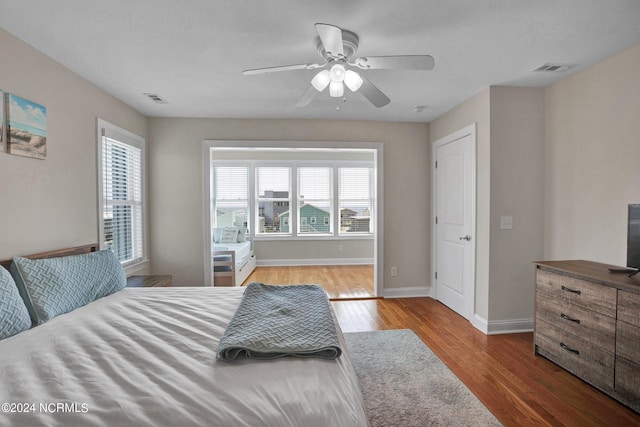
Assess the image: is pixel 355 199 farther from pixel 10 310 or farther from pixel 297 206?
pixel 10 310

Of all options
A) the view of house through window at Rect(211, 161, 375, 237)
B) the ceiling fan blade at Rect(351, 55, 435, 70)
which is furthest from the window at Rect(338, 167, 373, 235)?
the ceiling fan blade at Rect(351, 55, 435, 70)

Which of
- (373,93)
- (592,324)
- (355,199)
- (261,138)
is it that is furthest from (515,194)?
(355,199)

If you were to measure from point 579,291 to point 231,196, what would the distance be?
5726 millimetres

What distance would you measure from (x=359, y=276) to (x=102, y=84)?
4.50 metres

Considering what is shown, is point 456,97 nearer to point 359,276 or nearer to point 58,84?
point 359,276

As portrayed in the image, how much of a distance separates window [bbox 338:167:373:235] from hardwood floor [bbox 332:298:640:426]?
3119 mm

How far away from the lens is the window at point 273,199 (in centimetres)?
640

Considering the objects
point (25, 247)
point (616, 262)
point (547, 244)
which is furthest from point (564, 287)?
point (25, 247)

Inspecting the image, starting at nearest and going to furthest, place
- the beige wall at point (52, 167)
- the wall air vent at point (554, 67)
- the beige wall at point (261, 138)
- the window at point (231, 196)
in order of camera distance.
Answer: the beige wall at point (52, 167) < the wall air vent at point (554, 67) < the beige wall at point (261, 138) < the window at point (231, 196)

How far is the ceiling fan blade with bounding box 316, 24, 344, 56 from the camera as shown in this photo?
1.49m

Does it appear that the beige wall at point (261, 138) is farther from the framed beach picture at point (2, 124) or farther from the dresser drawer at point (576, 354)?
the framed beach picture at point (2, 124)

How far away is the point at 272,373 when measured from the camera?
1110 mm

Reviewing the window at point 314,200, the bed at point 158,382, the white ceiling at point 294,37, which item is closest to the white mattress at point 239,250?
the window at point 314,200

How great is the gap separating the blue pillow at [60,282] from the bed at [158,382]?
0.88 ft
